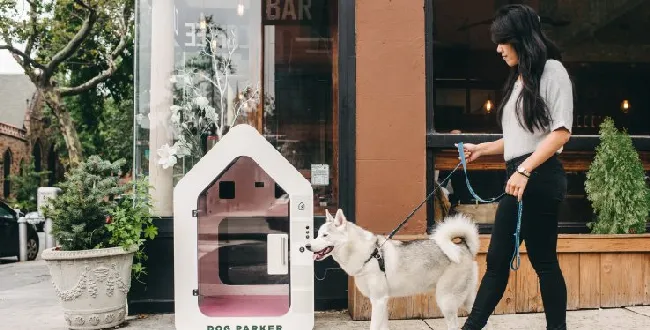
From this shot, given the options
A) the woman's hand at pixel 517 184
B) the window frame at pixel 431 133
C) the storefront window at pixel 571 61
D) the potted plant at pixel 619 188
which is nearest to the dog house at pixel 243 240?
the window frame at pixel 431 133

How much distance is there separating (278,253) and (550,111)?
2336mm

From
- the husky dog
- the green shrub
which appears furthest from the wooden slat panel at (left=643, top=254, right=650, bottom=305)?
the green shrub

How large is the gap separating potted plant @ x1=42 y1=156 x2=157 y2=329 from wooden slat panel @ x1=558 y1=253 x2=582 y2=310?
365 centimetres

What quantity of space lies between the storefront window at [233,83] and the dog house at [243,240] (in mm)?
853

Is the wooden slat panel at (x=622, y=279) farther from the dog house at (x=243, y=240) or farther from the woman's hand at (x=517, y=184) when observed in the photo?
the dog house at (x=243, y=240)

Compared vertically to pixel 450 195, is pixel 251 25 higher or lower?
higher

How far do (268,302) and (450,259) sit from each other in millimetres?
1556

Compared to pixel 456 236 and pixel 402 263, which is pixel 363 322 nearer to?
pixel 402 263

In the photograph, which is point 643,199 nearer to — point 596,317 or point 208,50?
point 596,317

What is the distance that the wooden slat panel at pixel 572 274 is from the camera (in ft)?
15.7

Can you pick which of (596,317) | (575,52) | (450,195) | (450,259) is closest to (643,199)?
(596,317)

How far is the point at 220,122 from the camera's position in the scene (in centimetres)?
557

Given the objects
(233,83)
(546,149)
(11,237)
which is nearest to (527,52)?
(546,149)

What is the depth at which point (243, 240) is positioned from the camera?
15.1 feet
